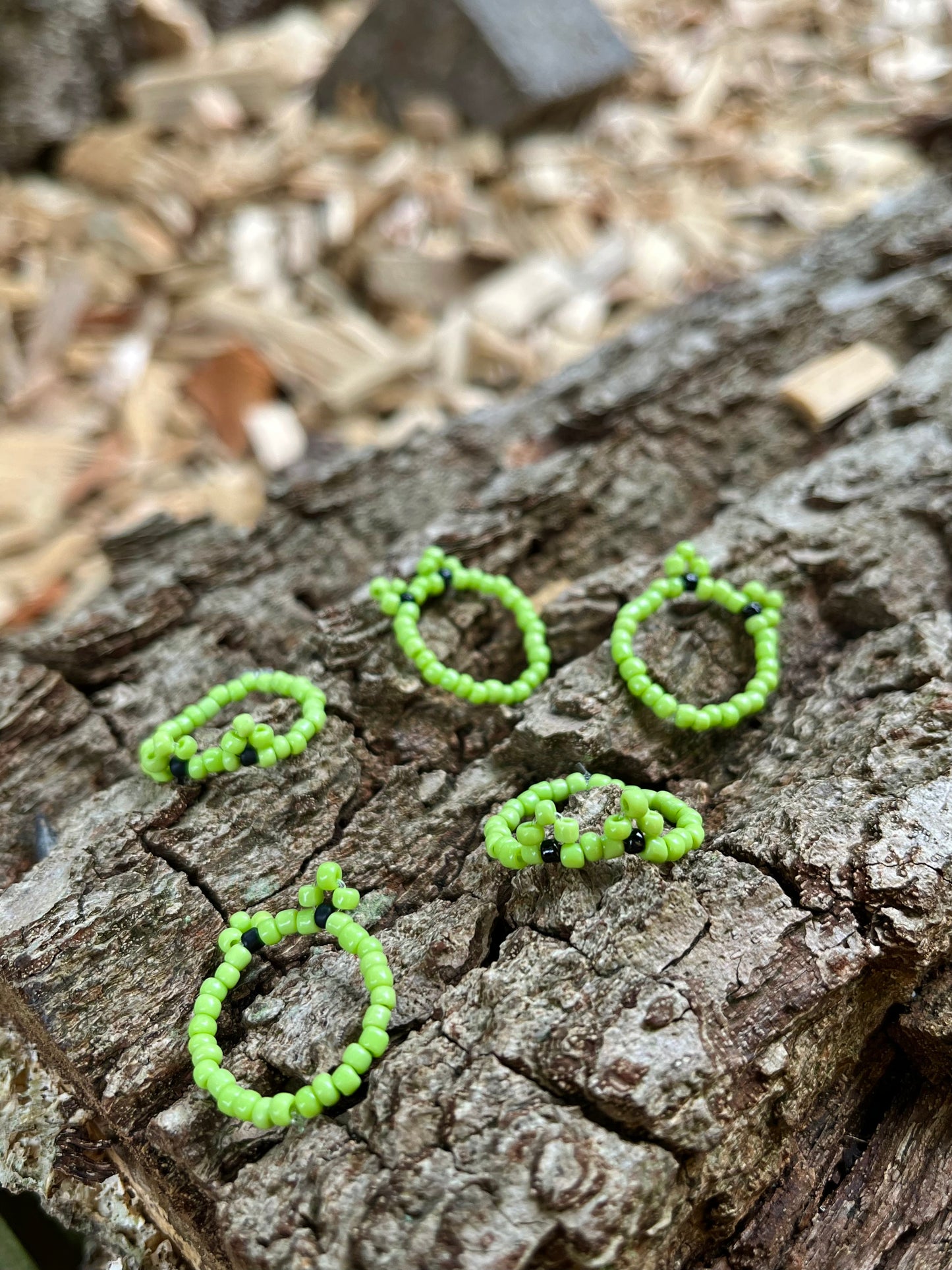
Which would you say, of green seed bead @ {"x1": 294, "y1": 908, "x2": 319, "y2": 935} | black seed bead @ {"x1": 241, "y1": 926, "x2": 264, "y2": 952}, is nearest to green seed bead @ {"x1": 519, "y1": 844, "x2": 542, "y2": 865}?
green seed bead @ {"x1": 294, "y1": 908, "x2": 319, "y2": 935}

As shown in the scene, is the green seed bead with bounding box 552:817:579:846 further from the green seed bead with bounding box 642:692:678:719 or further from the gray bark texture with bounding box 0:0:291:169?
the gray bark texture with bounding box 0:0:291:169

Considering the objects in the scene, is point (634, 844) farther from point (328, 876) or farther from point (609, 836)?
point (328, 876)

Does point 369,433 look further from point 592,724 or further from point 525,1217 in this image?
point 525,1217

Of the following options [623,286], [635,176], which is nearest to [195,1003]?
[623,286]

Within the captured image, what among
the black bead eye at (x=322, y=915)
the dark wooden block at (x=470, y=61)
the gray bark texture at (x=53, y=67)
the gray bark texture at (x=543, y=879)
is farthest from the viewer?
the dark wooden block at (x=470, y=61)

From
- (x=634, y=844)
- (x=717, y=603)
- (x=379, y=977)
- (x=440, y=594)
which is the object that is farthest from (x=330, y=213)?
(x=379, y=977)

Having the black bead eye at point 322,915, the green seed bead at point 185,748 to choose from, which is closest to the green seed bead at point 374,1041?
the black bead eye at point 322,915

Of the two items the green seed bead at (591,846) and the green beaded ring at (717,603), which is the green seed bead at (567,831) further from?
the green beaded ring at (717,603)

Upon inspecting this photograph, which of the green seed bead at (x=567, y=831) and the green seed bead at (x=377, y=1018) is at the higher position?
the green seed bead at (x=567, y=831)
